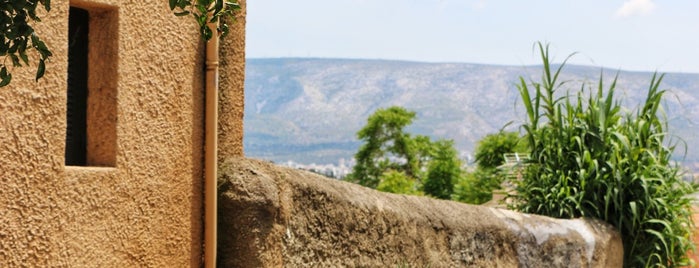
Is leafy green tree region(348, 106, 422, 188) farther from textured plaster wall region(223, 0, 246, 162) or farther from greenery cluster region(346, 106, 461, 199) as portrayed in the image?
textured plaster wall region(223, 0, 246, 162)

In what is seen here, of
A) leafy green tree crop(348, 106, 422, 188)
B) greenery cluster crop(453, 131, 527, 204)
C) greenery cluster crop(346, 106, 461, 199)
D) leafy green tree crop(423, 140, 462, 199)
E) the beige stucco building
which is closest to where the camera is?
the beige stucco building

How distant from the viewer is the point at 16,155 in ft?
12.6

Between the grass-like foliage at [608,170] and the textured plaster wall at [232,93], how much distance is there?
3514mm

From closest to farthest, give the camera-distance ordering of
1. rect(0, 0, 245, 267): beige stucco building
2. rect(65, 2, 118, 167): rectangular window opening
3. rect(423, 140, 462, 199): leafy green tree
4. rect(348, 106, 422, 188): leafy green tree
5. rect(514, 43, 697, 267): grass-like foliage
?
1. rect(0, 0, 245, 267): beige stucco building
2. rect(65, 2, 118, 167): rectangular window opening
3. rect(514, 43, 697, 267): grass-like foliage
4. rect(423, 140, 462, 199): leafy green tree
5. rect(348, 106, 422, 188): leafy green tree

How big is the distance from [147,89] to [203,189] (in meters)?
0.58

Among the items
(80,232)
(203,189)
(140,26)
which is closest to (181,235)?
(203,189)

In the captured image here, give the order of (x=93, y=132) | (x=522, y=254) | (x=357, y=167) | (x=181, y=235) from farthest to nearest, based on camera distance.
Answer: (x=357, y=167), (x=522, y=254), (x=181, y=235), (x=93, y=132)

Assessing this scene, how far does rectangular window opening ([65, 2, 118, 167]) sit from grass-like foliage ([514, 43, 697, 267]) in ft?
14.1

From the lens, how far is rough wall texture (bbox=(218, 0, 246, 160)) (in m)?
4.86

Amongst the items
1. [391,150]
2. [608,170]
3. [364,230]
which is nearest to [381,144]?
[391,150]

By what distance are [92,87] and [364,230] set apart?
170 centimetres

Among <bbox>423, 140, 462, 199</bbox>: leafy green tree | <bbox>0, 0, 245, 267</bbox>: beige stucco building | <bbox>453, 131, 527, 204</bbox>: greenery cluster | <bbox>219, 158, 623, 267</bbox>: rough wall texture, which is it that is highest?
<bbox>0, 0, 245, 267</bbox>: beige stucco building

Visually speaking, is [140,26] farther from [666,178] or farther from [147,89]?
[666,178]

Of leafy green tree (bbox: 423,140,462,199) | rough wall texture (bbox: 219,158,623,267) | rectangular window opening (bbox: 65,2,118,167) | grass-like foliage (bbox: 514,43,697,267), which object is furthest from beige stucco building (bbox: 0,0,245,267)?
leafy green tree (bbox: 423,140,462,199)
